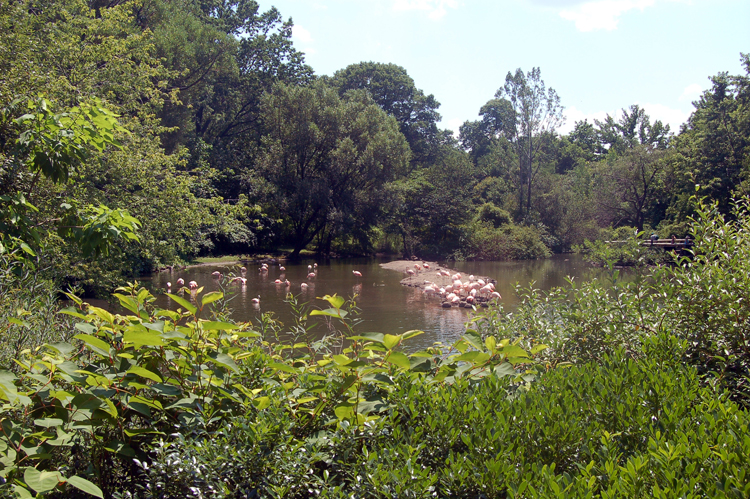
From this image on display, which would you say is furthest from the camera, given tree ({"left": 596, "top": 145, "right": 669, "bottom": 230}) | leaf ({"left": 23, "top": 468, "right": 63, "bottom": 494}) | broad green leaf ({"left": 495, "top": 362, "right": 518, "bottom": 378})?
tree ({"left": 596, "top": 145, "right": 669, "bottom": 230})

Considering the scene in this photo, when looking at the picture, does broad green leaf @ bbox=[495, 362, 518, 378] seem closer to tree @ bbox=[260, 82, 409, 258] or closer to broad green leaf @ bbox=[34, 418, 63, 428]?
broad green leaf @ bbox=[34, 418, 63, 428]

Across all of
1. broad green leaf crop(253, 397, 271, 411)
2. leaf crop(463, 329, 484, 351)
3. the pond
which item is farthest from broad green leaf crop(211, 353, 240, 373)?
the pond

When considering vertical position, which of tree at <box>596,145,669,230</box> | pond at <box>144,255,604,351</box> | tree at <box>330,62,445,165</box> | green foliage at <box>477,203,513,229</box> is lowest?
pond at <box>144,255,604,351</box>

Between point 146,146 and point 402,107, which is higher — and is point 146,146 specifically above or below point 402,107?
below

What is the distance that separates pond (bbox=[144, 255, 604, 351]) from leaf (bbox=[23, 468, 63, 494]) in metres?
1.84

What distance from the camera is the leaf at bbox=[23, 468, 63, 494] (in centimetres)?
127

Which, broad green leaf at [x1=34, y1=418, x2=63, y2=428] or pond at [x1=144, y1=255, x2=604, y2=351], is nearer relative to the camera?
broad green leaf at [x1=34, y1=418, x2=63, y2=428]

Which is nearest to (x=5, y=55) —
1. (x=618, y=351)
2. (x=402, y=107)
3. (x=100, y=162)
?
(x=100, y=162)

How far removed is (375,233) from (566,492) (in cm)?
2853

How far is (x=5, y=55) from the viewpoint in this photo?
7.98 m

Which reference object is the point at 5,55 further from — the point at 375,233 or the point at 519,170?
the point at 519,170

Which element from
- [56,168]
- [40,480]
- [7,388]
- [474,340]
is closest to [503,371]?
[474,340]

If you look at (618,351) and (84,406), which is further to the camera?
(618,351)

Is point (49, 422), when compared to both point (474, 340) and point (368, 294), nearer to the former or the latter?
point (474, 340)
